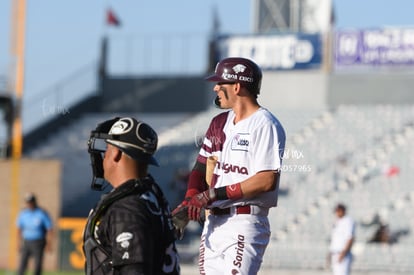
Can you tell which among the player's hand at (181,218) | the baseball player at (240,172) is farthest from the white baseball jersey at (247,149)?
the player's hand at (181,218)

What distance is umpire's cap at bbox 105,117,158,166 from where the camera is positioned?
5.08 m

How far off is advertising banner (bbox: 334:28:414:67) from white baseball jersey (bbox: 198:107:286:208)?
31.3 metres

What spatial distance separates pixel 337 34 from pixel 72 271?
1497cm

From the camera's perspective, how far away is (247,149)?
750cm

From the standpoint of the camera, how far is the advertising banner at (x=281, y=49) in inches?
1548

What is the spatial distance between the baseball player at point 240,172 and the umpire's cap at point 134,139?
7.30ft

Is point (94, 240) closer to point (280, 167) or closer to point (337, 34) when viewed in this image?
point (280, 167)

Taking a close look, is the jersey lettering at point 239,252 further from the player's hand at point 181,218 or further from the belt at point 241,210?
the player's hand at point 181,218

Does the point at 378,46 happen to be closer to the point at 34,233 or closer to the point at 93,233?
the point at 34,233

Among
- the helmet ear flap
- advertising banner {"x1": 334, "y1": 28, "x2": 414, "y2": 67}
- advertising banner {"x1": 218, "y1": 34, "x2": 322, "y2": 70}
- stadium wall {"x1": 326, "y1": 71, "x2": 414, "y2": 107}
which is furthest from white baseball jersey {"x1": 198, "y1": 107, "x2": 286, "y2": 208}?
stadium wall {"x1": 326, "y1": 71, "x2": 414, "y2": 107}

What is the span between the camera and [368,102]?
Result: 1566 inches

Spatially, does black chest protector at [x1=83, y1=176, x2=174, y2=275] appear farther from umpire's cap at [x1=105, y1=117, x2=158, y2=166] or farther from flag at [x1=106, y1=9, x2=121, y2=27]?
flag at [x1=106, y1=9, x2=121, y2=27]

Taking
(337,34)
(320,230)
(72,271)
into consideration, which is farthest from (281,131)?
(337,34)

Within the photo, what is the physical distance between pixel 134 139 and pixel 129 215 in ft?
1.30
